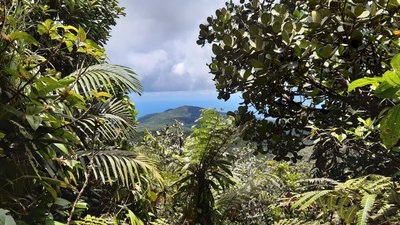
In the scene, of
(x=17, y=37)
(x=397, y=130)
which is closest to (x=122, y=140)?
(x=17, y=37)

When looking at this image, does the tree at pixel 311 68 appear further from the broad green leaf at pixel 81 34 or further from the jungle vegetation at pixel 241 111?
the broad green leaf at pixel 81 34

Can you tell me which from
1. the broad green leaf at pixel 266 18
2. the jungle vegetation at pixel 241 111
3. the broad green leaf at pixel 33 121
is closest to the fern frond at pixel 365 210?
the jungle vegetation at pixel 241 111

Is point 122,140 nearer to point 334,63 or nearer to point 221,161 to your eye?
point 221,161

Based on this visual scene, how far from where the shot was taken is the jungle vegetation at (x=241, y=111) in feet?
6.15

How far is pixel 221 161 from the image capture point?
4129 millimetres

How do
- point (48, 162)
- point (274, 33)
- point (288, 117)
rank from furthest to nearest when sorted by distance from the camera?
point (288, 117), point (274, 33), point (48, 162)

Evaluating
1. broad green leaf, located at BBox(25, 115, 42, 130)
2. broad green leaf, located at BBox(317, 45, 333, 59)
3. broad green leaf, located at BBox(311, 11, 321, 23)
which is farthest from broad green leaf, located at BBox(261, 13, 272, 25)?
broad green leaf, located at BBox(25, 115, 42, 130)

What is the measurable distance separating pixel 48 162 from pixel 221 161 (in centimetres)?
240

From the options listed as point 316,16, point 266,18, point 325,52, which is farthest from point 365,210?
point 266,18

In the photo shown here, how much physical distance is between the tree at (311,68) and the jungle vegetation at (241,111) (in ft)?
0.04

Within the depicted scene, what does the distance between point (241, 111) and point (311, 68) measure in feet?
2.71

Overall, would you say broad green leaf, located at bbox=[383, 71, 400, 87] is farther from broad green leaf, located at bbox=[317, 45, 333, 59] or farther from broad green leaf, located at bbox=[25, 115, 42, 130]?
broad green leaf, located at bbox=[25, 115, 42, 130]

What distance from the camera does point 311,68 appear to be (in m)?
2.78

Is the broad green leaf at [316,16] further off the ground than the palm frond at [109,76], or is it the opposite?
the broad green leaf at [316,16]
